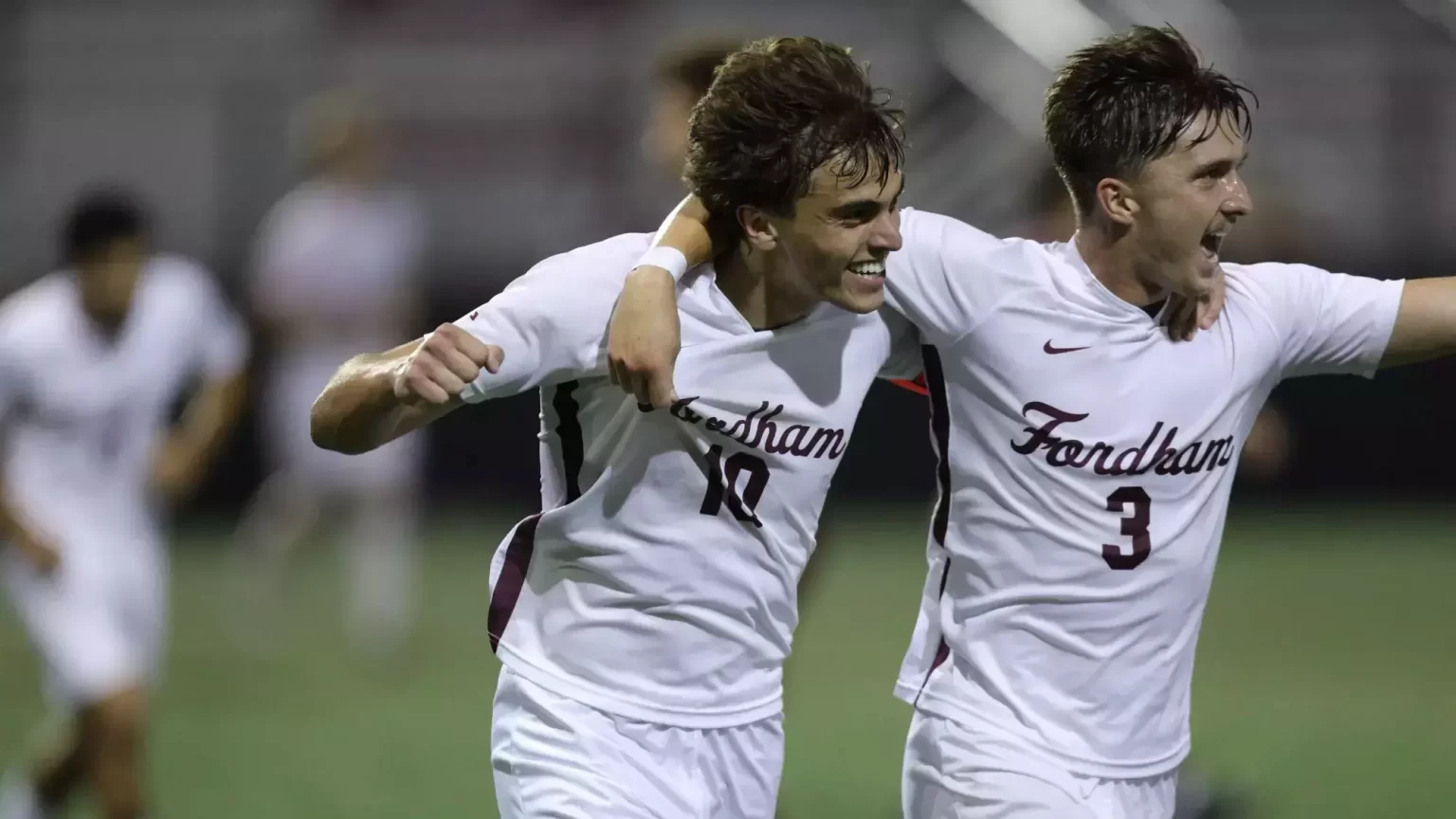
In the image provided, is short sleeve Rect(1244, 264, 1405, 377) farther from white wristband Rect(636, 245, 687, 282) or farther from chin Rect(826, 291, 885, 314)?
white wristband Rect(636, 245, 687, 282)

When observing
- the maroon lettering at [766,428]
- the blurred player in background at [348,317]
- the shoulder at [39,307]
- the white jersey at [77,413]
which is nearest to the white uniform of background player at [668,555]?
the maroon lettering at [766,428]

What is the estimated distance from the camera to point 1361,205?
15664 millimetres

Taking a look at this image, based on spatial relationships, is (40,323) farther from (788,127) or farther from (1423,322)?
(1423,322)

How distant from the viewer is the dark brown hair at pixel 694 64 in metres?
5.12


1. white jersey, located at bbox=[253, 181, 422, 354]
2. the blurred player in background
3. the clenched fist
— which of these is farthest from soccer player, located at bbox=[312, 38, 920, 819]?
white jersey, located at bbox=[253, 181, 422, 354]

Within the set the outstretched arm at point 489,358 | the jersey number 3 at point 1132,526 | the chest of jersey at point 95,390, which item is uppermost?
the outstretched arm at point 489,358

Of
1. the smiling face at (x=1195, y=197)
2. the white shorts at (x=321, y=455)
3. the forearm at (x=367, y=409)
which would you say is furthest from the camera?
the white shorts at (x=321, y=455)

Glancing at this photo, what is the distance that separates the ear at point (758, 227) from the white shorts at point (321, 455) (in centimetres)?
664

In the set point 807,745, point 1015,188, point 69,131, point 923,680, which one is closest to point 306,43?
point 69,131

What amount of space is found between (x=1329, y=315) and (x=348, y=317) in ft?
23.7

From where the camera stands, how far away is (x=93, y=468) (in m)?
6.77

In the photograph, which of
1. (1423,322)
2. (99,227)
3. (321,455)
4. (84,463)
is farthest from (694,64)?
(321,455)

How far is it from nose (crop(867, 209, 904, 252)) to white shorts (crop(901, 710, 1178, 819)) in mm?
909

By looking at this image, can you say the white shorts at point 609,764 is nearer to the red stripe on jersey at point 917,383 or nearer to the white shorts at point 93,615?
the red stripe on jersey at point 917,383
